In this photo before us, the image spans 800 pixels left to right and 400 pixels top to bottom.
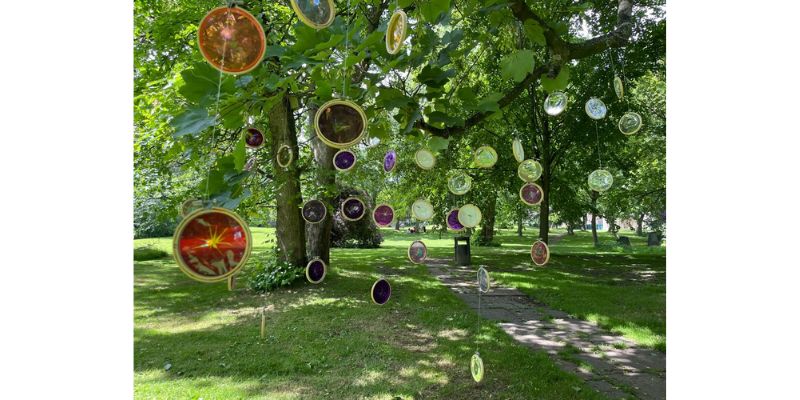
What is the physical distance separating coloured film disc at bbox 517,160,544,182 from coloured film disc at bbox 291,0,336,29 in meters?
1.43

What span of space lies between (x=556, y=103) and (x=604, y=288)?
19.1 ft

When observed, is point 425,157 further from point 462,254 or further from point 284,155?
point 462,254

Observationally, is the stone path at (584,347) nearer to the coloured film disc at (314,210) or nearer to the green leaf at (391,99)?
the coloured film disc at (314,210)

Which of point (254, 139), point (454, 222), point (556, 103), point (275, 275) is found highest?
point (556, 103)

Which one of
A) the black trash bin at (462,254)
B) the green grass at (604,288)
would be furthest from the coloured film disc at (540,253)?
the black trash bin at (462,254)

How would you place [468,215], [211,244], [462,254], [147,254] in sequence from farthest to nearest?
1. [147,254]
2. [462,254]
3. [468,215]
4. [211,244]

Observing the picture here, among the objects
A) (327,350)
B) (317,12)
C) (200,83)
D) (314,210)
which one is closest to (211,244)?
(200,83)

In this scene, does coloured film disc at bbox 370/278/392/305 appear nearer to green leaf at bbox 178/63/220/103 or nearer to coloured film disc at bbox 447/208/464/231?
coloured film disc at bbox 447/208/464/231

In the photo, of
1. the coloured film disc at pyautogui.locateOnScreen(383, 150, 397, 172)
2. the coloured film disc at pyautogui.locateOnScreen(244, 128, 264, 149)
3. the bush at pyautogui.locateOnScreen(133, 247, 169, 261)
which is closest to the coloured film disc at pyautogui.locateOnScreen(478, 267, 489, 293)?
the coloured film disc at pyautogui.locateOnScreen(383, 150, 397, 172)

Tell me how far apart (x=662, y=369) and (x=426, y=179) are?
121 inches

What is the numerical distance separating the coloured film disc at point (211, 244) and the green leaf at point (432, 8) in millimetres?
939

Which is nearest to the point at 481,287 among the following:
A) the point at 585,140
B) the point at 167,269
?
the point at 585,140

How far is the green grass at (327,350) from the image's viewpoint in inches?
124

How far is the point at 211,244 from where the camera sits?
102cm
